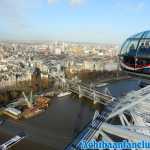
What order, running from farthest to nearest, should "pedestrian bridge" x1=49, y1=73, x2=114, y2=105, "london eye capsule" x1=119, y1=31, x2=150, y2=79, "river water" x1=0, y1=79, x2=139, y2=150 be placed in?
"pedestrian bridge" x1=49, y1=73, x2=114, y2=105
"river water" x1=0, y1=79, x2=139, y2=150
"london eye capsule" x1=119, y1=31, x2=150, y2=79

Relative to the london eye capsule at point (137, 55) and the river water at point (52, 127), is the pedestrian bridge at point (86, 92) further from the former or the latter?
the london eye capsule at point (137, 55)

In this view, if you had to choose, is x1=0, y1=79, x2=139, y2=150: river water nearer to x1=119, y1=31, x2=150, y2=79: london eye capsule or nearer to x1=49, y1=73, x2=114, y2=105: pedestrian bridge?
x1=49, y1=73, x2=114, y2=105: pedestrian bridge

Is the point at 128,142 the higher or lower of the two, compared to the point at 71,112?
higher

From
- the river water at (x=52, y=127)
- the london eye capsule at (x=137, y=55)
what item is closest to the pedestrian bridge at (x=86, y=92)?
the river water at (x=52, y=127)

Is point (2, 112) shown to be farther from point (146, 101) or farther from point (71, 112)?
point (146, 101)

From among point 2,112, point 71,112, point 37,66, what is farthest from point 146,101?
point 37,66

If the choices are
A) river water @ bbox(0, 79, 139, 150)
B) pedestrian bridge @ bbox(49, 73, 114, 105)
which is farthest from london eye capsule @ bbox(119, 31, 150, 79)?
pedestrian bridge @ bbox(49, 73, 114, 105)

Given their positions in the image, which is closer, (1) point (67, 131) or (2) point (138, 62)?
(2) point (138, 62)
